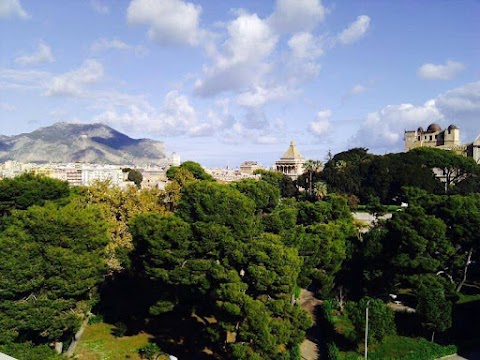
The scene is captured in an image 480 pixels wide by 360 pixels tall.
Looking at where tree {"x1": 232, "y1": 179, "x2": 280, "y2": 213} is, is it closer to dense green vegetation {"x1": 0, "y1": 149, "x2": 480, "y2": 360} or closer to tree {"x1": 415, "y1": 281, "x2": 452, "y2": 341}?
dense green vegetation {"x1": 0, "y1": 149, "x2": 480, "y2": 360}

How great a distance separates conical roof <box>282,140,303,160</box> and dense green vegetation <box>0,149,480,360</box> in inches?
2726

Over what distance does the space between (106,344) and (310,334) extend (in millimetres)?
10810

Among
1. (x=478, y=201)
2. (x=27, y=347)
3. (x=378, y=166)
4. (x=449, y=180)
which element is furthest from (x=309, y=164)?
(x=27, y=347)

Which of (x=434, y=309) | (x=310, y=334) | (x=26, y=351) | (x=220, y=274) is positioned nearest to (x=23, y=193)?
(x=26, y=351)

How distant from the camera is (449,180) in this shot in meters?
70.2

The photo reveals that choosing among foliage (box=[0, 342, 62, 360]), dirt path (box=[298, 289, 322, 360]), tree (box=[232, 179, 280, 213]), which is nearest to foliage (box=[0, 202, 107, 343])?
foliage (box=[0, 342, 62, 360])

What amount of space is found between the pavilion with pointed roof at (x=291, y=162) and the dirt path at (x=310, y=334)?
67696 millimetres

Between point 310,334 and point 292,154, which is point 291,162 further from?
point 310,334

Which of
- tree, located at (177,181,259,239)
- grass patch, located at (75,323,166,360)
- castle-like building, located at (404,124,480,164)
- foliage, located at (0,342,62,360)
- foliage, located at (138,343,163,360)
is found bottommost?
grass patch, located at (75,323,166,360)

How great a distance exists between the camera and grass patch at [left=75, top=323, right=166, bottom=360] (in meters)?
21.5

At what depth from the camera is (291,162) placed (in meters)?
100

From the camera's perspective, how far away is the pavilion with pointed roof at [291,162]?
99250 mm

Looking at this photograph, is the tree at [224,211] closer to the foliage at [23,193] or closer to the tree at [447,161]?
the foliage at [23,193]

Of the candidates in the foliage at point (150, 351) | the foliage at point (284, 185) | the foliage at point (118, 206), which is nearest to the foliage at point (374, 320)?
the foliage at point (150, 351)
